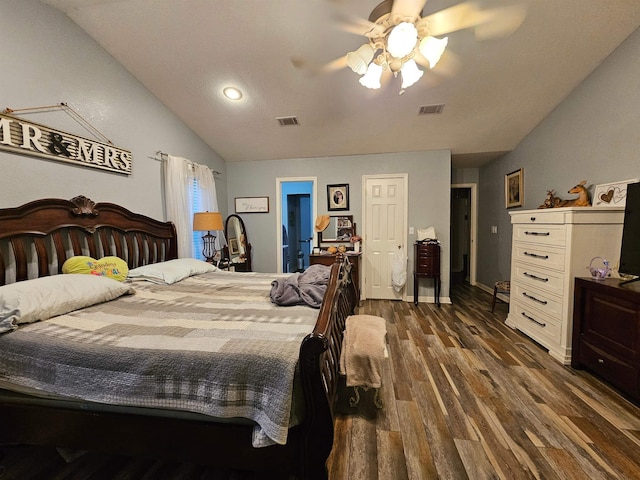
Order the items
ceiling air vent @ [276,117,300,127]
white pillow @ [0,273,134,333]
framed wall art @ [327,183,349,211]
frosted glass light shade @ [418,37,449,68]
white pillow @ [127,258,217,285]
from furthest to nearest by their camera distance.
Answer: framed wall art @ [327,183,349,211] < ceiling air vent @ [276,117,300,127] < white pillow @ [127,258,217,285] < frosted glass light shade @ [418,37,449,68] < white pillow @ [0,273,134,333]

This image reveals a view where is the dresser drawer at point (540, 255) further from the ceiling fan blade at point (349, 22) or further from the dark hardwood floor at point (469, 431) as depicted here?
the ceiling fan blade at point (349, 22)

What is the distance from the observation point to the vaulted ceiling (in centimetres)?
204

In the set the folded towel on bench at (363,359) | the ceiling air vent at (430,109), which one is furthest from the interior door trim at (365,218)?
the folded towel on bench at (363,359)

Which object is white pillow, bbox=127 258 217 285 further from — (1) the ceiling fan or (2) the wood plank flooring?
(1) the ceiling fan

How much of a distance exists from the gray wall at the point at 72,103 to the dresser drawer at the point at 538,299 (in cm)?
425

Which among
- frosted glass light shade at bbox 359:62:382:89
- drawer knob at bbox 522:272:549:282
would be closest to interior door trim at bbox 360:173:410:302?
drawer knob at bbox 522:272:549:282

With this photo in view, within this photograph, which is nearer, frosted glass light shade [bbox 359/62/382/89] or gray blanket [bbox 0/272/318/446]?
gray blanket [bbox 0/272/318/446]

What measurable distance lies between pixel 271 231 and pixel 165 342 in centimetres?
340

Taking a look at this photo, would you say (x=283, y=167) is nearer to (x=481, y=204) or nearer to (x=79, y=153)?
(x=79, y=153)

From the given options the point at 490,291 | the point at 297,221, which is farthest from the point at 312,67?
the point at 490,291

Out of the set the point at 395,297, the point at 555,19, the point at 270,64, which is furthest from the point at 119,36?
the point at 395,297

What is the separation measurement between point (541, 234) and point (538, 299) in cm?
66

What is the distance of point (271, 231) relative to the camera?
177 inches

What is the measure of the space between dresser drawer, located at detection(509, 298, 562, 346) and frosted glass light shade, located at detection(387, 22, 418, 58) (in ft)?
8.69
